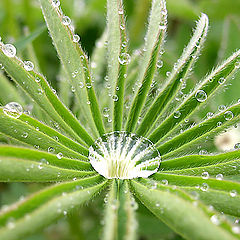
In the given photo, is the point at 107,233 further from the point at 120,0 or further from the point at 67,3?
the point at 67,3

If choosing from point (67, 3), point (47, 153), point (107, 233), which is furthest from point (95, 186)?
point (67, 3)

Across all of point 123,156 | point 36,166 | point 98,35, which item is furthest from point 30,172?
point 98,35

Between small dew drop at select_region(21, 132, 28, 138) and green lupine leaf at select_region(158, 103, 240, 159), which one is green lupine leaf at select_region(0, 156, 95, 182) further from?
green lupine leaf at select_region(158, 103, 240, 159)

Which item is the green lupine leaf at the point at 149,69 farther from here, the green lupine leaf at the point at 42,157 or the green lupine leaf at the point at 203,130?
the green lupine leaf at the point at 42,157

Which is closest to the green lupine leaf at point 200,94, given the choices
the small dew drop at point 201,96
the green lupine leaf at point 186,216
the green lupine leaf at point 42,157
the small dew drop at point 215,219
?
the small dew drop at point 201,96

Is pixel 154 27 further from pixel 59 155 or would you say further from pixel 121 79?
pixel 59 155

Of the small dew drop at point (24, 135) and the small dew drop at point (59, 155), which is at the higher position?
the small dew drop at point (24, 135)
